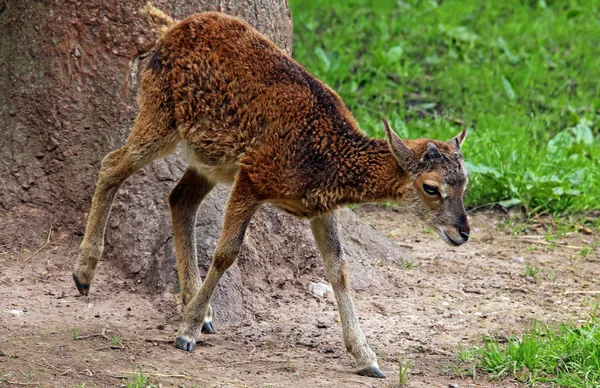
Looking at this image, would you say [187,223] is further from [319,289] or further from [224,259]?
[319,289]

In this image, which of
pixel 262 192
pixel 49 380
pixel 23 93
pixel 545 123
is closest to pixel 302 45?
pixel 545 123

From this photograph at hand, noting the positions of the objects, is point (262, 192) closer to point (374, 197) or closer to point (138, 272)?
point (374, 197)

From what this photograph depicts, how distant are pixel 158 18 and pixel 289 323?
2468 millimetres

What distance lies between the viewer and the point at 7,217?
7.28 metres

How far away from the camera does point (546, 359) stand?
20.5ft

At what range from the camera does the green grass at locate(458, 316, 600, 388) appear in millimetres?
6086

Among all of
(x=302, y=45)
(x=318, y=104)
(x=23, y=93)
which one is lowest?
(x=302, y=45)

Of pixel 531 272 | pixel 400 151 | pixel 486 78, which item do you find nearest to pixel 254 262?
pixel 400 151

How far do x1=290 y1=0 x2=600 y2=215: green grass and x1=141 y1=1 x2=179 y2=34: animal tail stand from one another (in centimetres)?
362

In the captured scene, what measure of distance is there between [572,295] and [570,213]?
1979 mm

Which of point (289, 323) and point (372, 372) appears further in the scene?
point (289, 323)

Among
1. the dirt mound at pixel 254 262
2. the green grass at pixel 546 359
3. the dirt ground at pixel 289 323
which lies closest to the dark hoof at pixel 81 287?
the dirt ground at pixel 289 323

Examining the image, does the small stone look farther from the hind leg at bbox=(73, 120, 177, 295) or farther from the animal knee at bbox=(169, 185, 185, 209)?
the hind leg at bbox=(73, 120, 177, 295)

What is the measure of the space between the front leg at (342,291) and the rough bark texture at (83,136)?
33.8 inches
